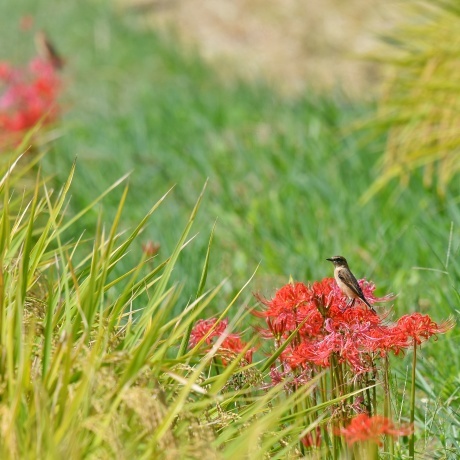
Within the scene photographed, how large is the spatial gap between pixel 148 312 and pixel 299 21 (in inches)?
375

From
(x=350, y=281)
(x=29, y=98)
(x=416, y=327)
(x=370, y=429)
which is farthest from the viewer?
(x=29, y=98)

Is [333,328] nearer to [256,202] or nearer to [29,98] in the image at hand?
[256,202]

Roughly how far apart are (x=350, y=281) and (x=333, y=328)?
0.41 ft

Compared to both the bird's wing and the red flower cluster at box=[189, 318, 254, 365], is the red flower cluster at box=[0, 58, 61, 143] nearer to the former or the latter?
the red flower cluster at box=[189, 318, 254, 365]

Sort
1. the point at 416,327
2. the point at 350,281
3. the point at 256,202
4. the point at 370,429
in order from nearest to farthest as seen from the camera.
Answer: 1. the point at 370,429
2. the point at 416,327
3. the point at 350,281
4. the point at 256,202

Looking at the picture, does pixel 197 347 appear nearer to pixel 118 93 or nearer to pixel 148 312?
pixel 148 312

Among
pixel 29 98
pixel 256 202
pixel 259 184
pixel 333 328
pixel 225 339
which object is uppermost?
pixel 333 328

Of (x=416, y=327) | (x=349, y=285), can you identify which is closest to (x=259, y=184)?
(x=349, y=285)

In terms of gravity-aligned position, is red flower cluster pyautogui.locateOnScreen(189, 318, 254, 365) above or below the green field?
above

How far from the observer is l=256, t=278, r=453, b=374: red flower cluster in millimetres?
2242

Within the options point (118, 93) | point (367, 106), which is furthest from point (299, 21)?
point (367, 106)

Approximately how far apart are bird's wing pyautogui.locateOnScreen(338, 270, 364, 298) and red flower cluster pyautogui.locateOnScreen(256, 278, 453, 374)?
3 centimetres

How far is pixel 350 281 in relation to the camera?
7.75 ft

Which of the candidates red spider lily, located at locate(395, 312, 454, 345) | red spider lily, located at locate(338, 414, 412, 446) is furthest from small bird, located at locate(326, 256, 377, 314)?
red spider lily, located at locate(338, 414, 412, 446)
